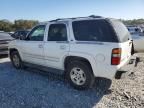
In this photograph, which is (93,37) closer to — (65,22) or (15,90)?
(65,22)

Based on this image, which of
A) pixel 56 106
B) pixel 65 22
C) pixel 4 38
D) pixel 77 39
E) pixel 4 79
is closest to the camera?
pixel 56 106

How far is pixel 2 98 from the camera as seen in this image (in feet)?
14.6

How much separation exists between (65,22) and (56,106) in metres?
2.37

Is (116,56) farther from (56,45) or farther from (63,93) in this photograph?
(56,45)

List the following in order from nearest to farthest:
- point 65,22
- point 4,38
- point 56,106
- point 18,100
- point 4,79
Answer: point 56,106 → point 18,100 → point 65,22 → point 4,79 → point 4,38

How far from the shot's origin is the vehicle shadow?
13.7ft

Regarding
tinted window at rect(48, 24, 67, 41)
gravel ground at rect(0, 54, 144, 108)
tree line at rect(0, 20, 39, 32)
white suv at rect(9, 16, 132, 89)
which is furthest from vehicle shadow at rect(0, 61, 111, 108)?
tree line at rect(0, 20, 39, 32)

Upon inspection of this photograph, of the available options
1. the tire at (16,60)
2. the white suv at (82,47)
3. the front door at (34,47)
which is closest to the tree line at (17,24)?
the tire at (16,60)

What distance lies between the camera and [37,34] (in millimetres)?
6059

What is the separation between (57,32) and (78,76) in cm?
147

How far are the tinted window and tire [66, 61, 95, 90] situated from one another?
820mm

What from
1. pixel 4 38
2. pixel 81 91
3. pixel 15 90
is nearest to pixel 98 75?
pixel 81 91

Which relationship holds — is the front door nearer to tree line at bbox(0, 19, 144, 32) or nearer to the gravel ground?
the gravel ground

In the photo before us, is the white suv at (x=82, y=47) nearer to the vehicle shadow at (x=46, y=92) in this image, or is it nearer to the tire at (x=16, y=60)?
the vehicle shadow at (x=46, y=92)
